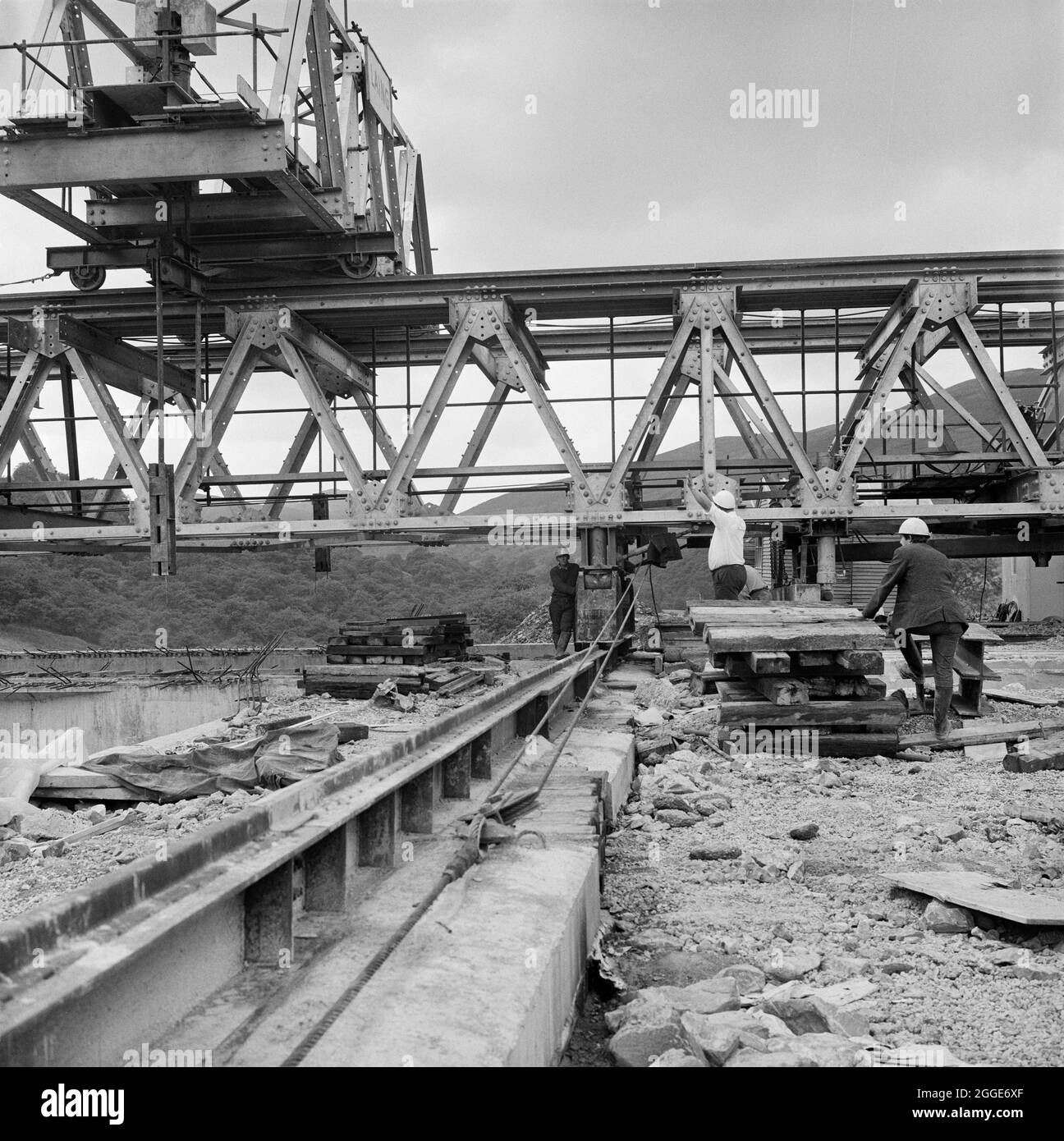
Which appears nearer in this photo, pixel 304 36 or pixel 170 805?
pixel 170 805

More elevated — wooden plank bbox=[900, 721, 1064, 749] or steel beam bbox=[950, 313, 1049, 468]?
steel beam bbox=[950, 313, 1049, 468]

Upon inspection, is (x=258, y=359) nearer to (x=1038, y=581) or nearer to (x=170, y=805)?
(x=170, y=805)

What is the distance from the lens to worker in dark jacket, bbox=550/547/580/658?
16531 mm

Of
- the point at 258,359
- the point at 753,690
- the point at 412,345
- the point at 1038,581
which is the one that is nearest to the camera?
the point at 753,690

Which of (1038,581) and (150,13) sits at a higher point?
(150,13)

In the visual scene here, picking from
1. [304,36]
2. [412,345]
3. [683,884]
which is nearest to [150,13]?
[304,36]

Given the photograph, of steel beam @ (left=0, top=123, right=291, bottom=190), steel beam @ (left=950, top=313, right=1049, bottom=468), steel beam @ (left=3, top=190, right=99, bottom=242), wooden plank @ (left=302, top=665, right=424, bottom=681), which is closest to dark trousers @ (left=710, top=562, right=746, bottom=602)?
wooden plank @ (left=302, top=665, right=424, bottom=681)

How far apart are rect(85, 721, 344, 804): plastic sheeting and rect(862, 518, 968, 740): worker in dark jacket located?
453 centimetres

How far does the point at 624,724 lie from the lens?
974 cm

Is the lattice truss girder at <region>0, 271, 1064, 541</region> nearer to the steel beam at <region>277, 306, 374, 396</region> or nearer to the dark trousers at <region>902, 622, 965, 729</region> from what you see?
the steel beam at <region>277, 306, 374, 396</region>

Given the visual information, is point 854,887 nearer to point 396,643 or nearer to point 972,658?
point 972,658

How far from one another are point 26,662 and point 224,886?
1740 cm

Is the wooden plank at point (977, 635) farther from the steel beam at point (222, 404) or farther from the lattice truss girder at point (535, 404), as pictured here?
the steel beam at point (222, 404)
